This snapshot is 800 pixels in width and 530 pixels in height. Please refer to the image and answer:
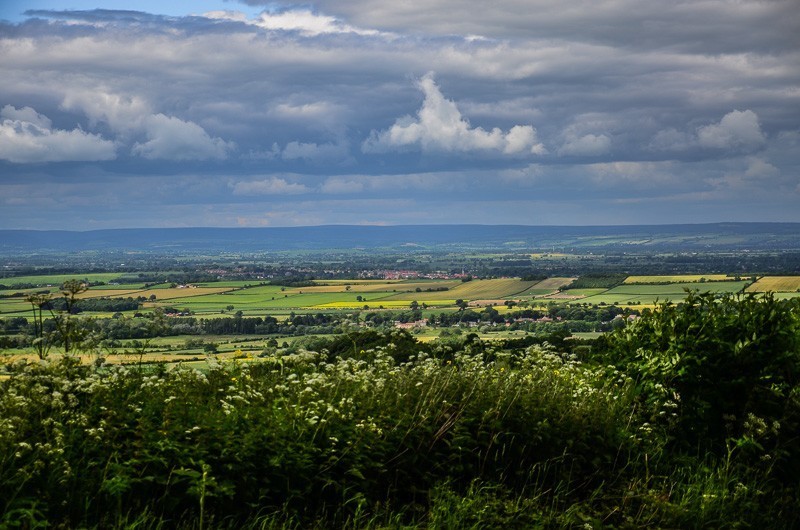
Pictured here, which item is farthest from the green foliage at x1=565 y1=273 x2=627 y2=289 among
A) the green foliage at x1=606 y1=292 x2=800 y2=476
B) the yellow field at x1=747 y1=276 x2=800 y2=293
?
the green foliage at x1=606 y1=292 x2=800 y2=476

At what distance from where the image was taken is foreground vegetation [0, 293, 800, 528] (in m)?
6.27

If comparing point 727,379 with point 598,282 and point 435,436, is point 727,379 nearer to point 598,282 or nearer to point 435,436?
point 435,436

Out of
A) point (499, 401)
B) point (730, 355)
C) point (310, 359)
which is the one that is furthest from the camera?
point (730, 355)

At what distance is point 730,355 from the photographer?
30.9 ft

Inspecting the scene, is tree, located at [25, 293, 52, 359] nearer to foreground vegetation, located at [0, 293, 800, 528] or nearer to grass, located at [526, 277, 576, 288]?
foreground vegetation, located at [0, 293, 800, 528]

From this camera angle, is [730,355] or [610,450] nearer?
[610,450]

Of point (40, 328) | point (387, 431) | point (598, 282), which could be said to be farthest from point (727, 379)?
point (598, 282)

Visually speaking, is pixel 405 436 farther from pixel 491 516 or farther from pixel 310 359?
pixel 310 359

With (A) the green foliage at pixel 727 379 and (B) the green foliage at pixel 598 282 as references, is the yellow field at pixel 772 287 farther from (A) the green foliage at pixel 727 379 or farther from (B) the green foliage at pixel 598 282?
(B) the green foliage at pixel 598 282

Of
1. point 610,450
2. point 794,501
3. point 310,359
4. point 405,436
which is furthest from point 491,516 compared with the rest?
point 794,501

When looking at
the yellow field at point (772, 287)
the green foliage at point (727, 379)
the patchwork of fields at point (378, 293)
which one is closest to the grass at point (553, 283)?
the patchwork of fields at point (378, 293)

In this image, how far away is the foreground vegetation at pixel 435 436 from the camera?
20.6 feet

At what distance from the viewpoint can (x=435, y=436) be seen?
7.61 metres

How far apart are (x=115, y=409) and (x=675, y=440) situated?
5.59 meters
